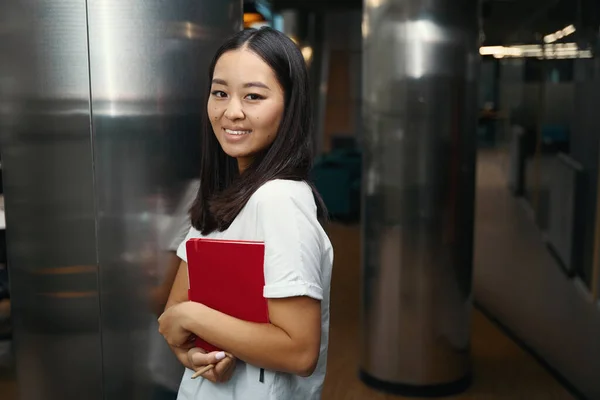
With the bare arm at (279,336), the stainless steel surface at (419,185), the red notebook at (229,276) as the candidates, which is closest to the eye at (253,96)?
the red notebook at (229,276)

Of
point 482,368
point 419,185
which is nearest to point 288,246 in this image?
point 419,185

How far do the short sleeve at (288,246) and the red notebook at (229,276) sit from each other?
1.3 inches

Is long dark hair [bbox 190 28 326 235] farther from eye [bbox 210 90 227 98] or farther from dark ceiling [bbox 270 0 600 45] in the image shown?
dark ceiling [bbox 270 0 600 45]

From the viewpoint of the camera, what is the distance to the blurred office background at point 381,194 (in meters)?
1.61

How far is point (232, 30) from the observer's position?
1831 mm

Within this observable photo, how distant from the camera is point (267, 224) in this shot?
4.11ft

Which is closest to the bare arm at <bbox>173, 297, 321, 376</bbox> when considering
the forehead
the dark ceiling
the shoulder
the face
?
the shoulder

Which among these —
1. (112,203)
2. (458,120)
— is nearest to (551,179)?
(458,120)

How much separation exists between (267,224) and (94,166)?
23.2 inches

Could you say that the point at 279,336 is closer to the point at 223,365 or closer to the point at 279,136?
the point at 223,365

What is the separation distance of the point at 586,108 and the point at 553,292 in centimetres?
131

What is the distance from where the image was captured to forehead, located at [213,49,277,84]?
1.33 meters

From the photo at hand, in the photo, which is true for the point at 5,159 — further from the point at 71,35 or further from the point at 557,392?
the point at 557,392

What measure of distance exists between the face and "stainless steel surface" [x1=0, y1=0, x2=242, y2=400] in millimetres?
330
